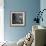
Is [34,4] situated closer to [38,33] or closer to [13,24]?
[13,24]

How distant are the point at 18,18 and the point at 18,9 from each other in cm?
35

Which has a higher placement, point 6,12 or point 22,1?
point 22,1

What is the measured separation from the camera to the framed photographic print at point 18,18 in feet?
17.7

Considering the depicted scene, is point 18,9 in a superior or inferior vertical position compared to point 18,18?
superior

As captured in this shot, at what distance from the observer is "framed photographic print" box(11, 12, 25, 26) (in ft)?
17.7

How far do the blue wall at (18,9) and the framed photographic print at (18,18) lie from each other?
16 centimetres

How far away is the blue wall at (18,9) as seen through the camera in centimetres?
538

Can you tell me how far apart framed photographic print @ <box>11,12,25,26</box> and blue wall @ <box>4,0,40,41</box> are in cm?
16

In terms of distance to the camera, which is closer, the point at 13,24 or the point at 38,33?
the point at 38,33

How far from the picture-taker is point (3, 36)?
17.7ft

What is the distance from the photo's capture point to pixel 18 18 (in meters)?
5.44

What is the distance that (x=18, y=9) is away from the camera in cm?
540

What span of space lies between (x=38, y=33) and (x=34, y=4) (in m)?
3.01

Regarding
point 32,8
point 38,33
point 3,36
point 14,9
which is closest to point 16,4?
point 14,9
